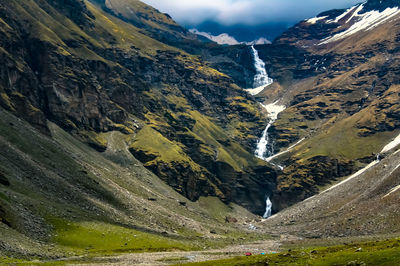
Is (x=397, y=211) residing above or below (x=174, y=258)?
above

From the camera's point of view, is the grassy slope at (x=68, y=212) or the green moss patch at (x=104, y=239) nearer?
→ the grassy slope at (x=68, y=212)

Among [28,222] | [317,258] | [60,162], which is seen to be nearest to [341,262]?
[317,258]

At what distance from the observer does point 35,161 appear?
6255 inches

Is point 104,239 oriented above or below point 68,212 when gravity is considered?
below

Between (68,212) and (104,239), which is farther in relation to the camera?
(68,212)

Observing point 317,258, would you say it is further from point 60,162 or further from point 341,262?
point 60,162

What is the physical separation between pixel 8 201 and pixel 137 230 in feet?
161

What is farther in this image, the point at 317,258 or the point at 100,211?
the point at 100,211

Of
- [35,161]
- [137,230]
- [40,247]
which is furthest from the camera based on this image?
[35,161]

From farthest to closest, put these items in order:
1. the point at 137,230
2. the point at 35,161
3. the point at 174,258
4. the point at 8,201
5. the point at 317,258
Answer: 1. the point at 35,161
2. the point at 137,230
3. the point at 8,201
4. the point at 174,258
5. the point at 317,258

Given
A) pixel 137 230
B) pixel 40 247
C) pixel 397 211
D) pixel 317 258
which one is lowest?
pixel 40 247

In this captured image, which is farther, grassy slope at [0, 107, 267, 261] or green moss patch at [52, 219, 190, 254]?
green moss patch at [52, 219, 190, 254]

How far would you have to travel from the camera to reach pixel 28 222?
101562mm

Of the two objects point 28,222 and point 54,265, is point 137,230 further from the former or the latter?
point 54,265
